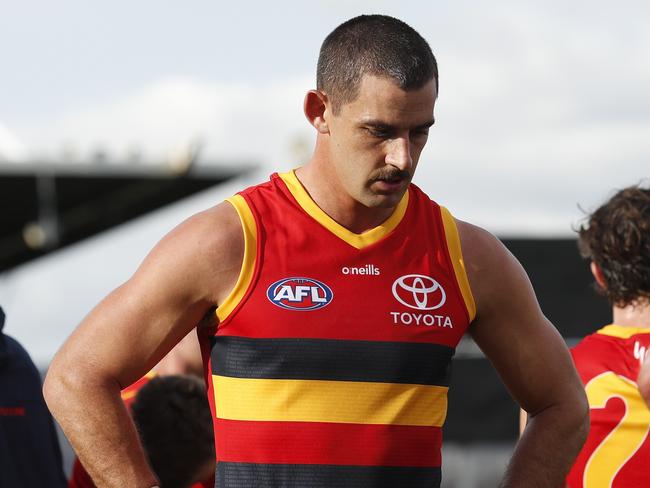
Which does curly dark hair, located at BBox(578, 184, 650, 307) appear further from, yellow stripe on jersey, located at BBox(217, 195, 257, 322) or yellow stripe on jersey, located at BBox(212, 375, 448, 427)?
yellow stripe on jersey, located at BBox(217, 195, 257, 322)

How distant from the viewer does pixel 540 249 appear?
26.0 feet

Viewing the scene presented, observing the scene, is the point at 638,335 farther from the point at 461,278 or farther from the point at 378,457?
the point at 378,457

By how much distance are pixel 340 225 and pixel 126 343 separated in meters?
0.64

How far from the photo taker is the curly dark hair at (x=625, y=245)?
412cm

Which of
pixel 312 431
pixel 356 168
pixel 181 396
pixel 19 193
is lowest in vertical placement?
pixel 19 193

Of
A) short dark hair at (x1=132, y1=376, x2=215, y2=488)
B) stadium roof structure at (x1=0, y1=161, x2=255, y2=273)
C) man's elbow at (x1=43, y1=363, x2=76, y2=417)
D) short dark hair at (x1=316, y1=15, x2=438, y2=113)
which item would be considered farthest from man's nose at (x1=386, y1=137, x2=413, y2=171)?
stadium roof structure at (x1=0, y1=161, x2=255, y2=273)

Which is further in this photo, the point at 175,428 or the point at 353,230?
the point at 175,428

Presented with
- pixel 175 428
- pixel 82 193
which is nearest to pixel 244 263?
pixel 175 428

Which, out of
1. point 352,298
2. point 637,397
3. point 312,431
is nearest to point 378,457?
point 312,431

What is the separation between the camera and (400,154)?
2.96 metres

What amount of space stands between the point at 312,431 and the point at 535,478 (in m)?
0.68

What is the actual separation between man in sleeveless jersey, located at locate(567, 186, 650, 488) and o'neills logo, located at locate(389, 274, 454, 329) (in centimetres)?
116

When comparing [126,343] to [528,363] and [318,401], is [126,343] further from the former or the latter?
[528,363]

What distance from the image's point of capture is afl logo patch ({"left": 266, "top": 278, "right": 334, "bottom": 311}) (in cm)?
297
